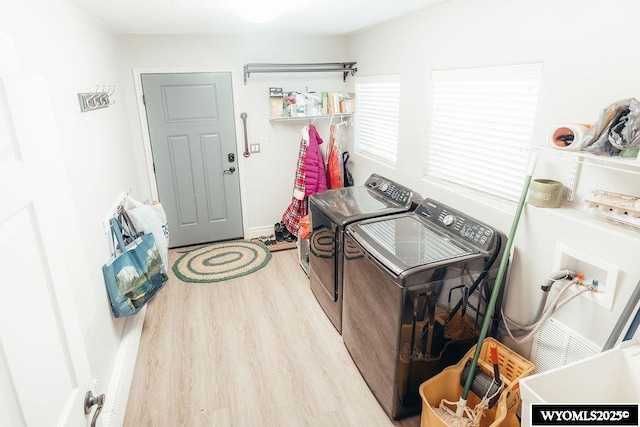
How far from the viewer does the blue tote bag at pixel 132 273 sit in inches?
89.7

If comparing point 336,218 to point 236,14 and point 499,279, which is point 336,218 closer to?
point 499,279

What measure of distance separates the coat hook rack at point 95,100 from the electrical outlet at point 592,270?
2.56 metres

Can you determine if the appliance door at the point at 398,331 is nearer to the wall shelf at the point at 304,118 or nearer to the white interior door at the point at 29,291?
the white interior door at the point at 29,291

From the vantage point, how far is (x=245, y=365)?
8.08ft

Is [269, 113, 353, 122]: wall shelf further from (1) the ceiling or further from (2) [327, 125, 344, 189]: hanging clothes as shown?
(1) the ceiling

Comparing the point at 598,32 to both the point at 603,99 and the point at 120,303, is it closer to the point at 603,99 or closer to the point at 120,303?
the point at 603,99

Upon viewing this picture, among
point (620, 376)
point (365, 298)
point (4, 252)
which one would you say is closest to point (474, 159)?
point (365, 298)

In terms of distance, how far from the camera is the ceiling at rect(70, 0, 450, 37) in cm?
226

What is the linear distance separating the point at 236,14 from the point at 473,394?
9.06 ft

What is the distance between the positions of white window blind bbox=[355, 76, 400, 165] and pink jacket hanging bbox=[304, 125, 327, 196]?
16.8 inches

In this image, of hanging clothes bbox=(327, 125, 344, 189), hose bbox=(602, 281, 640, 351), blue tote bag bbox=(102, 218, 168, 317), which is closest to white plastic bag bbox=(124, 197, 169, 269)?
blue tote bag bbox=(102, 218, 168, 317)

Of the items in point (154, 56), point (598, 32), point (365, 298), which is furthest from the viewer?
point (154, 56)

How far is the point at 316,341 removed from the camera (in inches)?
106

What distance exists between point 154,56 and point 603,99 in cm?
355
